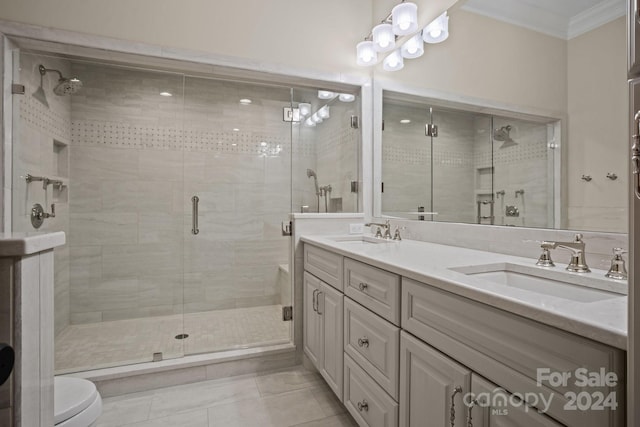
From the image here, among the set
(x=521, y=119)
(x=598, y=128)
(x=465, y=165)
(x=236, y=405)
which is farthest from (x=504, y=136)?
(x=236, y=405)

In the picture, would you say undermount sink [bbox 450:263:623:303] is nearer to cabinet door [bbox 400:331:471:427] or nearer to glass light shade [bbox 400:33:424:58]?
cabinet door [bbox 400:331:471:427]

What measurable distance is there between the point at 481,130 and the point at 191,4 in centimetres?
192

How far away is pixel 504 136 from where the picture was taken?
56.5 inches

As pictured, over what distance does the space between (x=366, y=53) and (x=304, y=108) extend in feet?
1.93

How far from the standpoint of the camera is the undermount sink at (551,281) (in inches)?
36.1

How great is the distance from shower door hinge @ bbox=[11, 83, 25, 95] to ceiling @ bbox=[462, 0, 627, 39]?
99.8 inches

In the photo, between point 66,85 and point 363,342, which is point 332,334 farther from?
point 66,85

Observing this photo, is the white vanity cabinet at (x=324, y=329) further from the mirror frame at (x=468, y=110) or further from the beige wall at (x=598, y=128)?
the beige wall at (x=598, y=128)

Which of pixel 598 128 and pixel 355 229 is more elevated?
pixel 598 128

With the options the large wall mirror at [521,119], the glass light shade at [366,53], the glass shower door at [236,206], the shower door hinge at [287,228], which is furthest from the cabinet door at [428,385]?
the glass light shade at [366,53]

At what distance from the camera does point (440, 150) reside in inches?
74.4

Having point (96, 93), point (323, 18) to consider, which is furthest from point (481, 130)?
point (96, 93)

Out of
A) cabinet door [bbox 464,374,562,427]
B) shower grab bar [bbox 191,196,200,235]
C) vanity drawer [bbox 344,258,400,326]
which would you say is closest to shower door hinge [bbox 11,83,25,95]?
shower grab bar [bbox 191,196,200,235]

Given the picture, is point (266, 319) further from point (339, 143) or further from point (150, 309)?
point (339, 143)
